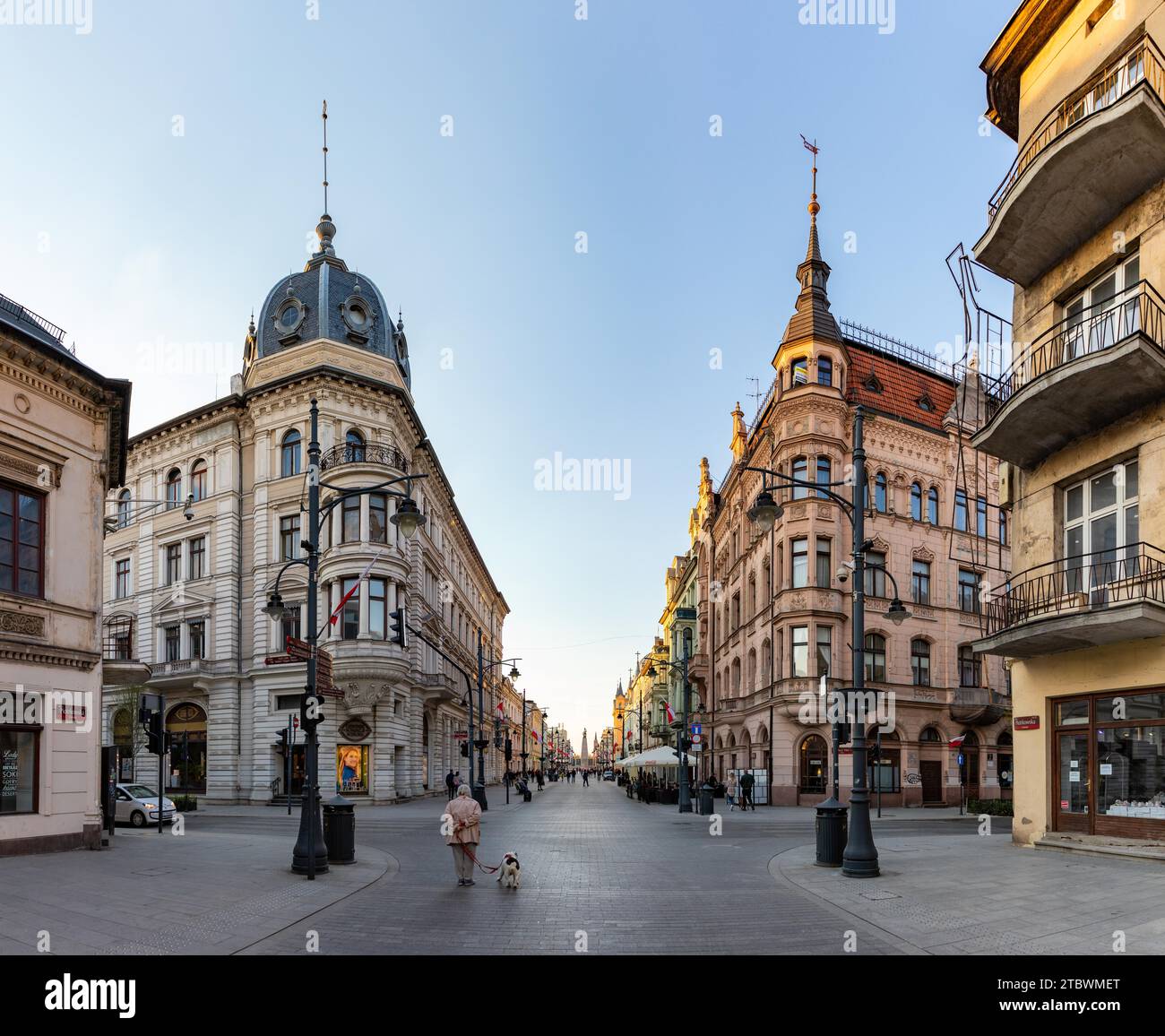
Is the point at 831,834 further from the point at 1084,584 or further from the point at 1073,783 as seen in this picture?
the point at 1084,584

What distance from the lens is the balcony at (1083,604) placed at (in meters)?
15.0

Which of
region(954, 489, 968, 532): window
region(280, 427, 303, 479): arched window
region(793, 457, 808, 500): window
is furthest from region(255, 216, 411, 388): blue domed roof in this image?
region(954, 489, 968, 532): window

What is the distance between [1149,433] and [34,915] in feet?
57.4

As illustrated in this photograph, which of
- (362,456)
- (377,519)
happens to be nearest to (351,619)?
(377,519)

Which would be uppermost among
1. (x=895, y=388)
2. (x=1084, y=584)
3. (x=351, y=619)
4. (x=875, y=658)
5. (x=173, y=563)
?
(x=895, y=388)

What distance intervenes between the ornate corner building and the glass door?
89.7 ft

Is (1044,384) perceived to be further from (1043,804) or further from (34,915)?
(34,915)

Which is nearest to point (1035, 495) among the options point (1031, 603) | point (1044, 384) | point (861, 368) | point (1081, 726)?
point (1031, 603)

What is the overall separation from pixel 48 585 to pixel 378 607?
22.1 metres

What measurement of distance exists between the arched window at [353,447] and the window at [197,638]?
10.7 m

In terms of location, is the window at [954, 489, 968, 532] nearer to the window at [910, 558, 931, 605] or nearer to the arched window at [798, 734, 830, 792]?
the window at [910, 558, 931, 605]

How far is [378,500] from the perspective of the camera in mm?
41500

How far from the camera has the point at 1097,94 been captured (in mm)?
17391

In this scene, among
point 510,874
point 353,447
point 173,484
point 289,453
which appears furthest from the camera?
point 173,484
